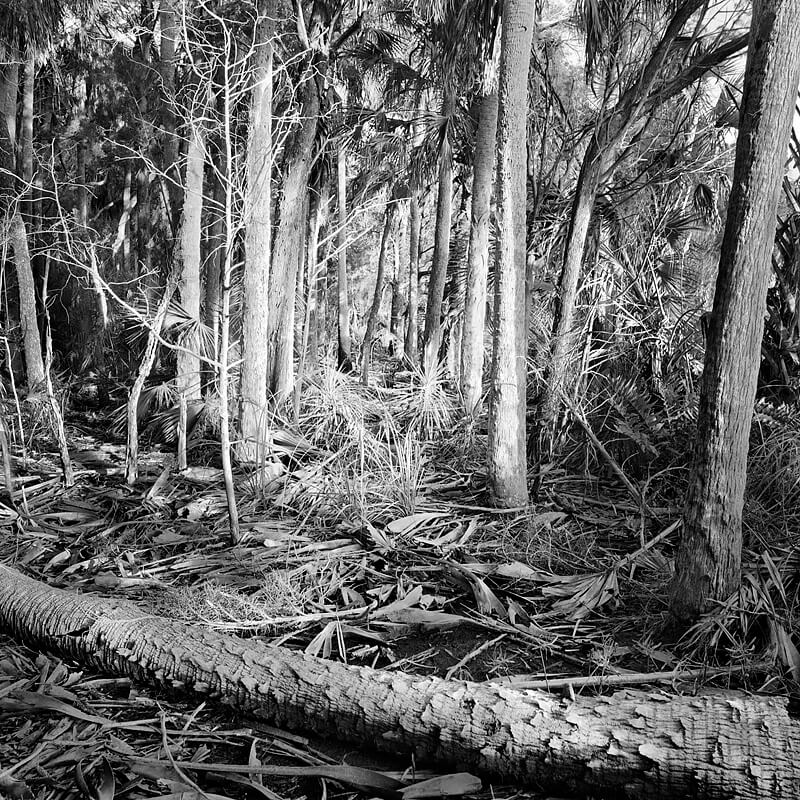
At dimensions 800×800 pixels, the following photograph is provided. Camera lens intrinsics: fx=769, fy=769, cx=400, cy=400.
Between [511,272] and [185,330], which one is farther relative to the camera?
[185,330]

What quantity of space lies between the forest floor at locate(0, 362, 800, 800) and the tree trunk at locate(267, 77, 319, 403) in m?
1.72

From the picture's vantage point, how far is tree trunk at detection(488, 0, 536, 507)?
707 cm

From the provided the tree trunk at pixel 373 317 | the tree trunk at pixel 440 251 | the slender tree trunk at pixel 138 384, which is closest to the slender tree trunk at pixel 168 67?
the tree trunk at pixel 373 317

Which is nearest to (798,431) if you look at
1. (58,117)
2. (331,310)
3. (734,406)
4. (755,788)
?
(734,406)

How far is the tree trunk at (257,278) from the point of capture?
340 inches

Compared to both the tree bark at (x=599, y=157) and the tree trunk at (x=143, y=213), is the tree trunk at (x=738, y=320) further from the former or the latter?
the tree trunk at (x=143, y=213)

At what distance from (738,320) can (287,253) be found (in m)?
7.81

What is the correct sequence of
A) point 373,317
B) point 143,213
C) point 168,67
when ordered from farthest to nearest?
point 143,213
point 373,317
point 168,67

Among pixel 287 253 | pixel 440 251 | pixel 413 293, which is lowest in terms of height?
pixel 287 253

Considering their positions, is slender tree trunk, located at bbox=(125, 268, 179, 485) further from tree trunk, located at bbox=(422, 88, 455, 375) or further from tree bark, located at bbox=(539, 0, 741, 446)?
tree trunk, located at bbox=(422, 88, 455, 375)

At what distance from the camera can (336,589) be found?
5652 mm

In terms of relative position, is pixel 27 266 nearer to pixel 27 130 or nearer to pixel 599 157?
pixel 27 130

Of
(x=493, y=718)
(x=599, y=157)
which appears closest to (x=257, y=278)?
(x=599, y=157)

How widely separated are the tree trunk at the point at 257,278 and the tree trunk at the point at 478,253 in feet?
9.54
